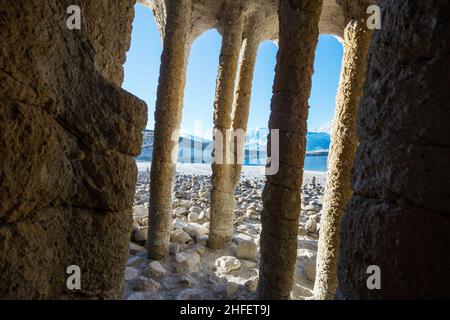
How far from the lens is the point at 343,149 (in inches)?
181

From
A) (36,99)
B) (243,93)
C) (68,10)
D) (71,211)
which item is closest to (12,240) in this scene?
(71,211)

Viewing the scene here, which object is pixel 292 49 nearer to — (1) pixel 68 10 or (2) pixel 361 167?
(2) pixel 361 167

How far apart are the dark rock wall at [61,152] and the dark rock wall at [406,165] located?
117 centimetres

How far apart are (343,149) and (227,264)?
10.9 feet

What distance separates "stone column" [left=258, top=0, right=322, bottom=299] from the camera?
3.88 meters

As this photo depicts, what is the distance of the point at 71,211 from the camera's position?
3.75 feet

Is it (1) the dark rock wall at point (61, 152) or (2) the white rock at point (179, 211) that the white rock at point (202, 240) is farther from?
(1) the dark rock wall at point (61, 152)

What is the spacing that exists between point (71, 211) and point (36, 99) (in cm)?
51

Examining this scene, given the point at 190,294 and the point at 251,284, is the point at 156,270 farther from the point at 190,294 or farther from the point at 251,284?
the point at 251,284

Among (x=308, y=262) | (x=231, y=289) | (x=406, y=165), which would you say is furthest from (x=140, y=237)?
(x=406, y=165)

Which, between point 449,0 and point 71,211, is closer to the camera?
point 449,0

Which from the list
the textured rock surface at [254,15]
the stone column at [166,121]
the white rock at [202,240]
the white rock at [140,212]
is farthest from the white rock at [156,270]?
the textured rock surface at [254,15]

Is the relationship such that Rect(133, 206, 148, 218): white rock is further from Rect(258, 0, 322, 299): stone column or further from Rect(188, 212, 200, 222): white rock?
Rect(258, 0, 322, 299): stone column
